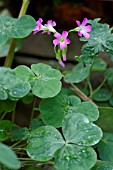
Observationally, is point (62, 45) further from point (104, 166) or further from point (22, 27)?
point (104, 166)

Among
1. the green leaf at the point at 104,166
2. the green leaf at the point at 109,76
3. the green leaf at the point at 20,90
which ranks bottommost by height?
the green leaf at the point at 104,166

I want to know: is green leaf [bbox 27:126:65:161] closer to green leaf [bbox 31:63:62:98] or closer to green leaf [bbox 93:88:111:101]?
green leaf [bbox 31:63:62:98]

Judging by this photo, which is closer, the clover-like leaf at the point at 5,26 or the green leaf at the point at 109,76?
the clover-like leaf at the point at 5,26

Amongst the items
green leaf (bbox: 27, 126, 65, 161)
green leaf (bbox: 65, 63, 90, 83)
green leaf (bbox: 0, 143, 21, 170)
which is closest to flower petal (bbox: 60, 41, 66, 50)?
green leaf (bbox: 27, 126, 65, 161)

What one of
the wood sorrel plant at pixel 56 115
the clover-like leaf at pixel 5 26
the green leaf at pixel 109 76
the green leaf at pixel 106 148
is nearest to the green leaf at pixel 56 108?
the wood sorrel plant at pixel 56 115

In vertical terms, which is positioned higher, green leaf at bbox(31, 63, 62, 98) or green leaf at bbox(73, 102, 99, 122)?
green leaf at bbox(31, 63, 62, 98)

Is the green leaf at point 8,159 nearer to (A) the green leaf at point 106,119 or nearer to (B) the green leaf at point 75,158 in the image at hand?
(B) the green leaf at point 75,158

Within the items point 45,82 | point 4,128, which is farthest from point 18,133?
point 45,82
